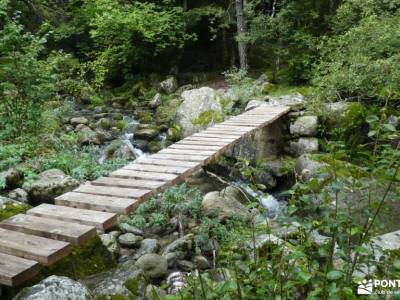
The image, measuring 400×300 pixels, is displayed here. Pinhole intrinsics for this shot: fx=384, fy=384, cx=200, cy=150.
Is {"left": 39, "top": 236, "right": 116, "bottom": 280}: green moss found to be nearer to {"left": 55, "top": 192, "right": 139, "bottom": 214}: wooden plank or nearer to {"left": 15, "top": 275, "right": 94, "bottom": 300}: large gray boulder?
{"left": 55, "top": 192, "right": 139, "bottom": 214}: wooden plank

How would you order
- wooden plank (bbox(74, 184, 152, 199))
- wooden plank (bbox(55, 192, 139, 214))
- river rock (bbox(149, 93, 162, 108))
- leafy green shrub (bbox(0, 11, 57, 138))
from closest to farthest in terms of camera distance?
wooden plank (bbox(55, 192, 139, 214)) → wooden plank (bbox(74, 184, 152, 199)) → leafy green shrub (bbox(0, 11, 57, 138)) → river rock (bbox(149, 93, 162, 108))

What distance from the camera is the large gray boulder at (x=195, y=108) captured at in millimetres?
8453

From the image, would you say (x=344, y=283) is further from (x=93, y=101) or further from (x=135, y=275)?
(x=93, y=101)

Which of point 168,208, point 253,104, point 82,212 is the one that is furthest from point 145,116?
point 82,212

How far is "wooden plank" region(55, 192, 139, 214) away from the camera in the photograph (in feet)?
10.6

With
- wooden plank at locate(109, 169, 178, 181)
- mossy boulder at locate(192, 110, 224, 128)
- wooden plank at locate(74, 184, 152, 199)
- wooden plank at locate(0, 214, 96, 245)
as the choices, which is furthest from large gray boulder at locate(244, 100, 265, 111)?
wooden plank at locate(0, 214, 96, 245)

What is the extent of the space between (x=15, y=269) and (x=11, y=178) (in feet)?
12.1

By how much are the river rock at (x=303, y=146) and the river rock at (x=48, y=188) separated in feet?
12.8

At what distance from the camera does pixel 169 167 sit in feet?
14.2

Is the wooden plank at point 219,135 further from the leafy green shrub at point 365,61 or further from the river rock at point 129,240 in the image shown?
the leafy green shrub at point 365,61

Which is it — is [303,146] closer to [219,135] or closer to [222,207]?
[219,135]

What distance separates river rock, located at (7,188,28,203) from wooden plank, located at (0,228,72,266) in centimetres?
258

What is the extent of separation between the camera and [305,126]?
23.2 ft

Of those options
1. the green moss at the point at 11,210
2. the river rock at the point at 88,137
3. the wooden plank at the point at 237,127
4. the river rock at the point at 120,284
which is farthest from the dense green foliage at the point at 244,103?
the wooden plank at the point at 237,127
